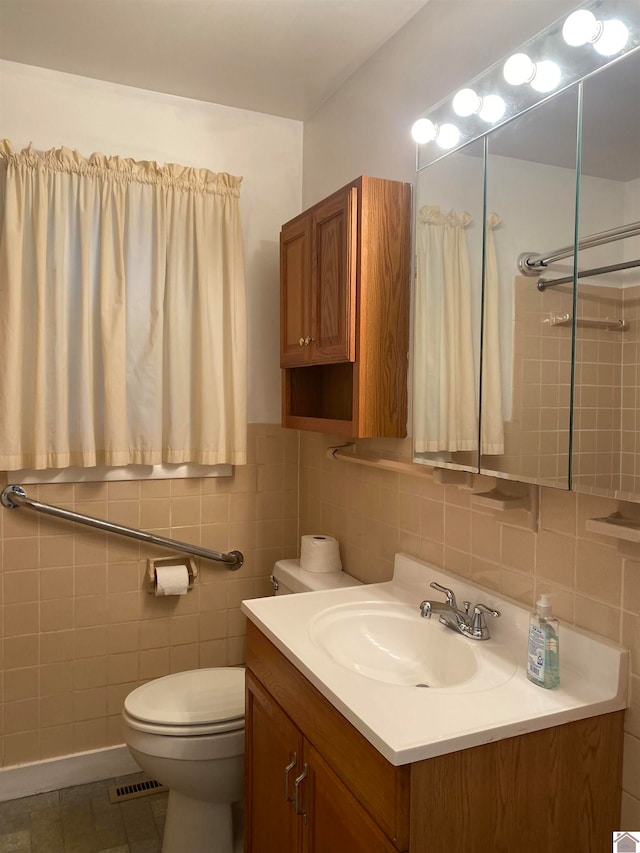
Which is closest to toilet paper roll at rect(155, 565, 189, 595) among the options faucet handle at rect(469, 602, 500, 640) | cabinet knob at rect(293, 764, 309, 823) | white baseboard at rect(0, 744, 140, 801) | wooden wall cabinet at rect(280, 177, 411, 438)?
white baseboard at rect(0, 744, 140, 801)

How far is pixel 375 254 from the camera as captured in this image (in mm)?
1830

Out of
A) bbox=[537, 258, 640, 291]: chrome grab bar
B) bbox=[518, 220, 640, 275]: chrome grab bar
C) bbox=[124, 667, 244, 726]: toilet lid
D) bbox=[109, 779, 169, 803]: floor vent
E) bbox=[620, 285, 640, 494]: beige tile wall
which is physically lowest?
bbox=[109, 779, 169, 803]: floor vent

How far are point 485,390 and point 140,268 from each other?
4.56 feet

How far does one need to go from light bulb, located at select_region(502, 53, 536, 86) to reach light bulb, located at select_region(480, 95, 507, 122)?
0.18ft

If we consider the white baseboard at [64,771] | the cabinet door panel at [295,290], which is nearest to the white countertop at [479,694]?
the cabinet door panel at [295,290]

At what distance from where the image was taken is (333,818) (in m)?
1.25

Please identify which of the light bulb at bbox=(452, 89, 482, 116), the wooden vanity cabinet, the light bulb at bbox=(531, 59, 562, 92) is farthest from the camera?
the light bulb at bbox=(452, 89, 482, 116)

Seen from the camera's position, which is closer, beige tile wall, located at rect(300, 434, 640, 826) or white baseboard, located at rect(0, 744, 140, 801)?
beige tile wall, located at rect(300, 434, 640, 826)

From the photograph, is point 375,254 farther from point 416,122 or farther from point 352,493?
point 352,493

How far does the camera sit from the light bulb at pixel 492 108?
57.9 inches

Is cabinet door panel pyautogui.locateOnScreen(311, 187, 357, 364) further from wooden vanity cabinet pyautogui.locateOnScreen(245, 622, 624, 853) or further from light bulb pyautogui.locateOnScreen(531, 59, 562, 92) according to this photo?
wooden vanity cabinet pyautogui.locateOnScreen(245, 622, 624, 853)

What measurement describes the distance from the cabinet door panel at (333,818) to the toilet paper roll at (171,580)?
1091 mm

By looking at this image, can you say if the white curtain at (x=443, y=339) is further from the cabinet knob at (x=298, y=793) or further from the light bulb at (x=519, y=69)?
the cabinet knob at (x=298, y=793)

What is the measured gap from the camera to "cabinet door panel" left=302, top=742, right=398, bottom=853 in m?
1.12
